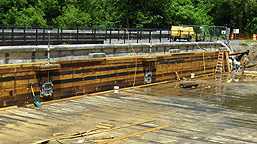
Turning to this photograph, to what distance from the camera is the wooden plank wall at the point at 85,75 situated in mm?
16234

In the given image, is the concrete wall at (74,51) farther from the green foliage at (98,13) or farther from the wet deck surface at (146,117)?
the green foliage at (98,13)

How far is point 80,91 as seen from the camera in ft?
65.2

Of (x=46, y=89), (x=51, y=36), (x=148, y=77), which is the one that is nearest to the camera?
(x=46, y=89)

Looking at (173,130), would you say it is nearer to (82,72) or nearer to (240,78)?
(82,72)

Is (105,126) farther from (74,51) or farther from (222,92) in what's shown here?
(222,92)

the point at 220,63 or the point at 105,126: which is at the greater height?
the point at 220,63

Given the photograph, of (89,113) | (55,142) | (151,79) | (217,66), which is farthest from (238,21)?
(55,142)

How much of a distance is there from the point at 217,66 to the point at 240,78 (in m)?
4.42

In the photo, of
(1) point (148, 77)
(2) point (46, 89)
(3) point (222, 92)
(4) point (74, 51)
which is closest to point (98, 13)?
(1) point (148, 77)

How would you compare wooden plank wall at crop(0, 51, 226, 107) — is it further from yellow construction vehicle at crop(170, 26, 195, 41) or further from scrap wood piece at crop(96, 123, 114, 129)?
scrap wood piece at crop(96, 123, 114, 129)

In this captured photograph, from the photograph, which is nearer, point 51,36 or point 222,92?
point 51,36

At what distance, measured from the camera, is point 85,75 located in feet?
65.8

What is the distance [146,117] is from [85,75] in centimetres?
586

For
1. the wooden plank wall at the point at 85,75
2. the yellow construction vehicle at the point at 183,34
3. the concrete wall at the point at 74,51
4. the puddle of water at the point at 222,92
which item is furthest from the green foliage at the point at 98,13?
the puddle of water at the point at 222,92
